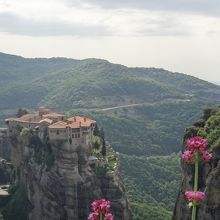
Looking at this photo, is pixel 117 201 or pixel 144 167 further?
pixel 144 167

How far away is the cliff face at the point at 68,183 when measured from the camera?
99.2 m

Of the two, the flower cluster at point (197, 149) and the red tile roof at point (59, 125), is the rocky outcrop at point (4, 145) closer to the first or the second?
the red tile roof at point (59, 125)

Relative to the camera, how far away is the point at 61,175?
10069cm

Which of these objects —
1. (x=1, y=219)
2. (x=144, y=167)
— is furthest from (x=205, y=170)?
(x=144, y=167)

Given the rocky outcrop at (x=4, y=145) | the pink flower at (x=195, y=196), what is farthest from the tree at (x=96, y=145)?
the pink flower at (x=195, y=196)

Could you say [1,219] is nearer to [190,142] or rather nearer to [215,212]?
[215,212]

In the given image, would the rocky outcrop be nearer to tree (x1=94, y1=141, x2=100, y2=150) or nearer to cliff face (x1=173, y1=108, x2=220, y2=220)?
tree (x1=94, y1=141, x2=100, y2=150)

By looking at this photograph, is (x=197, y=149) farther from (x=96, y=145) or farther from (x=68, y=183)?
(x=96, y=145)

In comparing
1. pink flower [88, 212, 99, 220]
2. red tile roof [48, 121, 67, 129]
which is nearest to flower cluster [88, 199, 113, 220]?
pink flower [88, 212, 99, 220]

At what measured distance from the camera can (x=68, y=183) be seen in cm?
10006

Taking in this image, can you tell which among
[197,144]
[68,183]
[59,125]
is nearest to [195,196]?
[197,144]

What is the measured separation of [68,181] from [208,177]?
136 ft

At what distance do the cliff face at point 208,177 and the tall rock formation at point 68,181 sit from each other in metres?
22.9

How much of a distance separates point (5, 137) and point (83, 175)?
37923 mm
